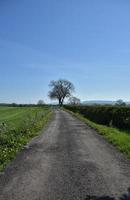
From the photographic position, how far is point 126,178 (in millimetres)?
8844

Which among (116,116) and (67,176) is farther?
(116,116)

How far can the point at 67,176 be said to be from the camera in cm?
919

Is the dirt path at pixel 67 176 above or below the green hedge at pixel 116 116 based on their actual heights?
below

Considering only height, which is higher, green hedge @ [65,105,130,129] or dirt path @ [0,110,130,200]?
green hedge @ [65,105,130,129]

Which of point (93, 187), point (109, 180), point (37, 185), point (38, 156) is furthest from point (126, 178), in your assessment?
point (38, 156)

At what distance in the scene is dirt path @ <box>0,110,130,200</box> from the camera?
7.41 metres

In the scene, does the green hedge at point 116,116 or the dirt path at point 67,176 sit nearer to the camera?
the dirt path at point 67,176

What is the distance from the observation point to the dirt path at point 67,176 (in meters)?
7.41

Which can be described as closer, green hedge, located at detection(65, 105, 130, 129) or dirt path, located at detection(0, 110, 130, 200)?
dirt path, located at detection(0, 110, 130, 200)

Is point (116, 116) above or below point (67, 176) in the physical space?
above

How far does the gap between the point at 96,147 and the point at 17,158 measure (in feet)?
14.0

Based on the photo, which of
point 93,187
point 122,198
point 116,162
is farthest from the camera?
point 116,162

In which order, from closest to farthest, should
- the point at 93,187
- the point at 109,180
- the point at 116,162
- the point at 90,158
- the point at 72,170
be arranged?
the point at 93,187, the point at 109,180, the point at 72,170, the point at 116,162, the point at 90,158

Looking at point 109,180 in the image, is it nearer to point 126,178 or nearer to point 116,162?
point 126,178
